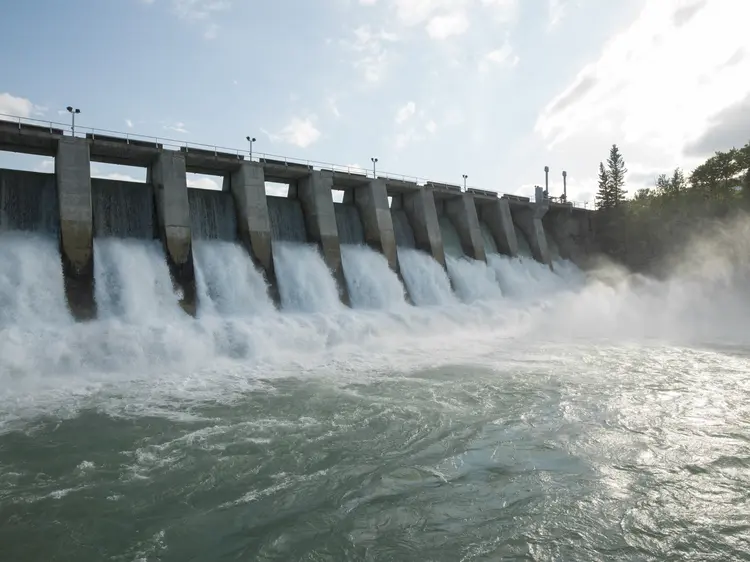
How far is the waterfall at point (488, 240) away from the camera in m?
28.1

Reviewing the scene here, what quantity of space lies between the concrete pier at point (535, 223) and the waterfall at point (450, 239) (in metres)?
5.93

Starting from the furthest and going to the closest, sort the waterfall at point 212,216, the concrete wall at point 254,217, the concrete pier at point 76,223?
the waterfall at point 212,216 < the concrete wall at point 254,217 < the concrete pier at point 76,223

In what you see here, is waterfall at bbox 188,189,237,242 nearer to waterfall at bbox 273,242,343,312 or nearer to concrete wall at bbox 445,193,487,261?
waterfall at bbox 273,242,343,312

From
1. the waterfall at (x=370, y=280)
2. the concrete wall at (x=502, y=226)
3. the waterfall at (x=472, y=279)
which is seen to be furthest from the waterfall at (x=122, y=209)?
the concrete wall at (x=502, y=226)

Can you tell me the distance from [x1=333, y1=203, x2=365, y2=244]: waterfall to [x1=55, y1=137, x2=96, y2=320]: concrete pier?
1035cm

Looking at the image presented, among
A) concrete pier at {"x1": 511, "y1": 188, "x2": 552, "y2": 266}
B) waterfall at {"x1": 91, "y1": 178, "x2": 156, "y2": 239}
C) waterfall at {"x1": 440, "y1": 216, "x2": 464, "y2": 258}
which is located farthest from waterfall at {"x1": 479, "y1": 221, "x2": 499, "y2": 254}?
waterfall at {"x1": 91, "y1": 178, "x2": 156, "y2": 239}

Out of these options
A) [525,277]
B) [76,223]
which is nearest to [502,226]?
[525,277]

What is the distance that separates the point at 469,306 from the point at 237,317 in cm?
994

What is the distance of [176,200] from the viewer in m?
16.8

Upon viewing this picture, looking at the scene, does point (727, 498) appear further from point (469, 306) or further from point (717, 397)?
point (469, 306)

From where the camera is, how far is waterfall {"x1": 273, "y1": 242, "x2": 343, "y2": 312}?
691 inches

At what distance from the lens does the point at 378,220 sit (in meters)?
22.2

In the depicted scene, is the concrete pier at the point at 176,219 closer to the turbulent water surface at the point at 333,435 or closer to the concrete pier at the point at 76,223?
the turbulent water surface at the point at 333,435

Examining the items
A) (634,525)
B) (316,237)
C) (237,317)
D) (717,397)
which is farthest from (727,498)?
(316,237)
